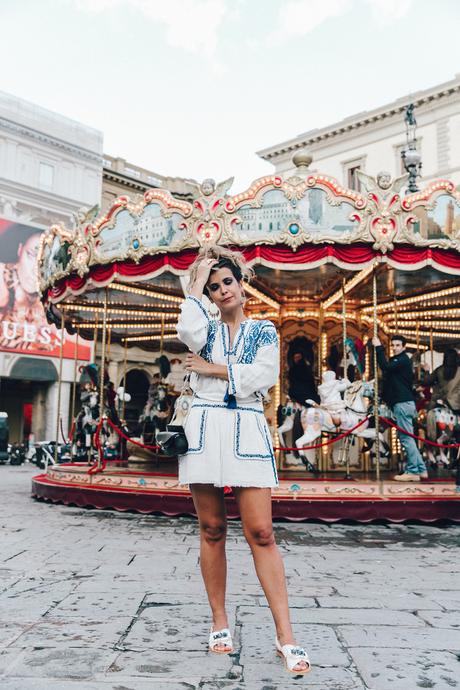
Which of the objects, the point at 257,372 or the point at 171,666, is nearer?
the point at 171,666

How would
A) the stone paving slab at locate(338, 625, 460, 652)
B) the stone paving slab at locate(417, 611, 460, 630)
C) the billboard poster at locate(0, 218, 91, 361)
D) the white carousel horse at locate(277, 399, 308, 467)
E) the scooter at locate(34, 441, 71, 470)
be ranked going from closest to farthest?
the stone paving slab at locate(338, 625, 460, 652)
the stone paving slab at locate(417, 611, 460, 630)
the white carousel horse at locate(277, 399, 308, 467)
the scooter at locate(34, 441, 71, 470)
the billboard poster at locate(0, 218, 91, 361)

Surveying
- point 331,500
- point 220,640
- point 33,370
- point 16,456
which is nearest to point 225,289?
point 220,640

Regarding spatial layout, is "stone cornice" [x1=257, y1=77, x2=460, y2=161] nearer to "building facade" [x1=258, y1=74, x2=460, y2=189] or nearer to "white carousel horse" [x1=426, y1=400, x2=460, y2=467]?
"building facade" [x1=258, y1=74, x2=460, y2=189]

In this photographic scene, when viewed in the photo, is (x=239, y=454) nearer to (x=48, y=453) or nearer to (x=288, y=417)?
(x=288, y=417)

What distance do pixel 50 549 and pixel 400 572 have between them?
3069mm

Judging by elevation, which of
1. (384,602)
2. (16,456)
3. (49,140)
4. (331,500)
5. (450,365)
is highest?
(49,140)

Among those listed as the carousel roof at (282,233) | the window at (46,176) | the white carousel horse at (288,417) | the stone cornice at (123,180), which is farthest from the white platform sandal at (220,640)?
the stone cornice at (123,180)

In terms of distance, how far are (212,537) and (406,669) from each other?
1017 mm

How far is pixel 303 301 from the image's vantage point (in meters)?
11.7

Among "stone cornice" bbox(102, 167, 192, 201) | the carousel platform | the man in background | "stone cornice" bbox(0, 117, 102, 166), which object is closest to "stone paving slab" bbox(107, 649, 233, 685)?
the carousel platform

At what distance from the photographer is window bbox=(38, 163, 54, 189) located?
3181 centimetres

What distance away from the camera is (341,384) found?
9.75 meters

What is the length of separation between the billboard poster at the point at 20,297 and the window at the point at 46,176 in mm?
4715

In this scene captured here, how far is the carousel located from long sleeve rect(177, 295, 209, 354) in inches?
200
